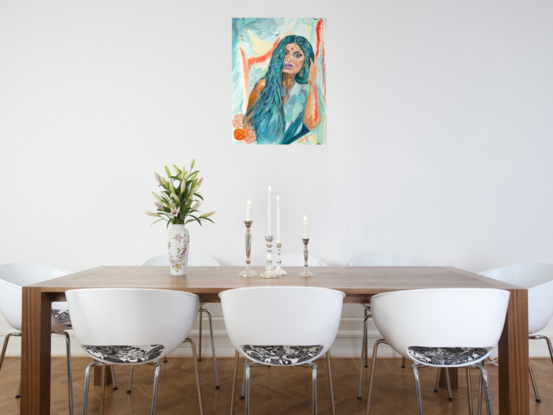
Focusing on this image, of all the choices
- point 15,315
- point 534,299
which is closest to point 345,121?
point 534,299

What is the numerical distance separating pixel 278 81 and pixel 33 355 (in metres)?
2.28

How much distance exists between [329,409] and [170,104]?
2290mm

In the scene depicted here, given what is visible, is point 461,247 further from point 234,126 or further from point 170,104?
point 170,104

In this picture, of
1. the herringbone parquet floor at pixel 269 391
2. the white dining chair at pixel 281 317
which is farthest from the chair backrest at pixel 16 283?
the white dining chair at pixel 281 317

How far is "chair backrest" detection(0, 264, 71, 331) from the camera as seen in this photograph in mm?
1903

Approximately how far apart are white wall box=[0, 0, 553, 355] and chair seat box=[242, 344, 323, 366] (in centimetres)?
134

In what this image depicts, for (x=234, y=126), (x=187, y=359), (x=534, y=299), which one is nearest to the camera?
(x=534, y=299)

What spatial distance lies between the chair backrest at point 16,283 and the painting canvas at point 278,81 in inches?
60.2

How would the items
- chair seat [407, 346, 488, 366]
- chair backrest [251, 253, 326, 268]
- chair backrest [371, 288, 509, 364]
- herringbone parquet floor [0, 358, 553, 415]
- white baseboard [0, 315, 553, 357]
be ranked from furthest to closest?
white baseboard [0, 315, 553, 357], chair backrest [251, 253, 326, 268], herringbone parquet floor [0, 358, 553, 415], chair seat [407, 346, 488, 366], chair backrest [371, 288, 509, 364]

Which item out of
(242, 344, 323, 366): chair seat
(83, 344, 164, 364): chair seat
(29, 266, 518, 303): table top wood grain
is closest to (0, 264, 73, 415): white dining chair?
(29, 266, 518, 303): table top wood grain

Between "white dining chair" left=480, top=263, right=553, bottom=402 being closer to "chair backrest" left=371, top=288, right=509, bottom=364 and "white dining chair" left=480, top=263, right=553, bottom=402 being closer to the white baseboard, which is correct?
"chair backrest" left=371, top=288, right=509, bottom=364

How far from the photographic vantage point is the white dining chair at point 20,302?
189 centimetres

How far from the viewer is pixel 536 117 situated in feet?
9.59

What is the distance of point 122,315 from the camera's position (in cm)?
147
